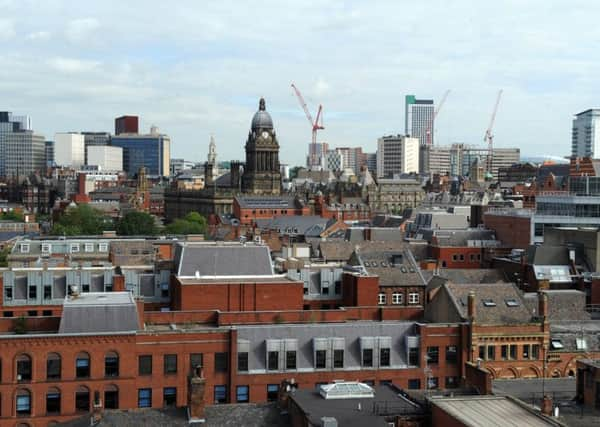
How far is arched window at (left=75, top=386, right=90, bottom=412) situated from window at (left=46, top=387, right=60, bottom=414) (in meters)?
1.06

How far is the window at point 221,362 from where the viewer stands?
182 feet

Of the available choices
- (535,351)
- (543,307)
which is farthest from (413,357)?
(543,307)

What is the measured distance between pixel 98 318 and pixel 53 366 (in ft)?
12.7

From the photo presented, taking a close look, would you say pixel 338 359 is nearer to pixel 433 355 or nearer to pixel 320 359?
pixel 320 359

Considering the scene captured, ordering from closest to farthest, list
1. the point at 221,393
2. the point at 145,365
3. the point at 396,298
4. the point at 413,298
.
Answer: the point at 145,365 < the point at 221,393 < the point at 396,298 < the point at 413,298

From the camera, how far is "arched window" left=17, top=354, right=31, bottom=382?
5219 centimetres

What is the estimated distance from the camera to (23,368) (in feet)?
172

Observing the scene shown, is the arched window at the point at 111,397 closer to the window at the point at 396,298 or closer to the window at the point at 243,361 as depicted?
the window at the point at 243,361

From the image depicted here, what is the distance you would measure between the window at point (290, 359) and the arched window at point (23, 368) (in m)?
15.0

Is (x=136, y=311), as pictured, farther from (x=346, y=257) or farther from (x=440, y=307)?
(x=346, y=257)

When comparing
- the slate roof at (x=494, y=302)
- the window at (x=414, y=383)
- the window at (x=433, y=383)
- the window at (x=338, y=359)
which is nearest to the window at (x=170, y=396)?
the window at (x=338, y=359)

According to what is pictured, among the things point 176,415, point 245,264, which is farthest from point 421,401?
point 245,264

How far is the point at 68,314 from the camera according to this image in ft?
179

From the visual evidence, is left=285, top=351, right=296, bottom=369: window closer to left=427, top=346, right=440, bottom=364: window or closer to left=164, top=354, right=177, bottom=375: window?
left=164, top=354, right=177, bottom=375: window
